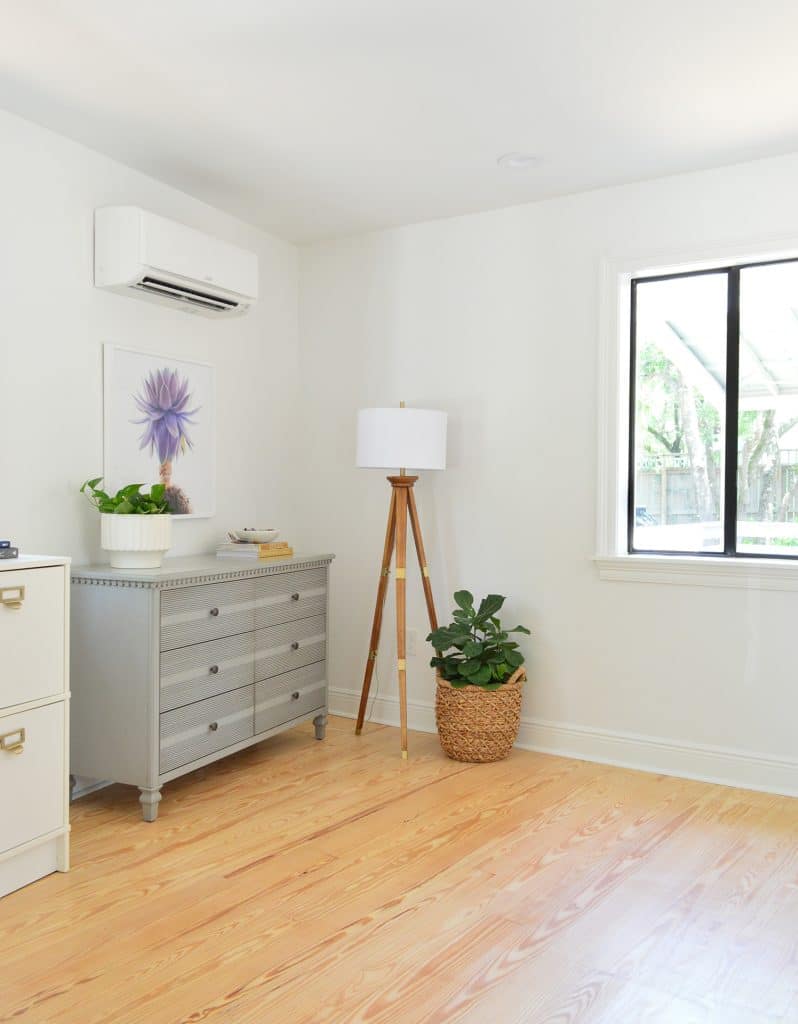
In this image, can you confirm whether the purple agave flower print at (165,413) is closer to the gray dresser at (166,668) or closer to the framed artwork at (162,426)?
the framed artwork at (162,426)

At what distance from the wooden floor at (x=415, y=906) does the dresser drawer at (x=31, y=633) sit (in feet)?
1.84

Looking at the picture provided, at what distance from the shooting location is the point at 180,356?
12.1 feet

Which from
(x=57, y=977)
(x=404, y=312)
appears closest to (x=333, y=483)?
(x=404, y=312)

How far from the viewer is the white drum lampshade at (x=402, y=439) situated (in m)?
3.67

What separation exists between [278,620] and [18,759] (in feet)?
4.43

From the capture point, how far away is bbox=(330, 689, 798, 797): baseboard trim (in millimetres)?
3312

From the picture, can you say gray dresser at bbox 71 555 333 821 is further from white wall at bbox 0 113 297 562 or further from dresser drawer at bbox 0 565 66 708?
dresser drawer at bbox 0 565 66 708

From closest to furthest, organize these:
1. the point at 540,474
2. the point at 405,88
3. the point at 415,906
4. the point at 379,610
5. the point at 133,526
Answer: the point at 415,906 → the point at 405,88 → the point at 133,526 → the point at 540,474 → the point at 379,610

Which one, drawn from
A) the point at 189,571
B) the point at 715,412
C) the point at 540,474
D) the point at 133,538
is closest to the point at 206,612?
the point at 189,571

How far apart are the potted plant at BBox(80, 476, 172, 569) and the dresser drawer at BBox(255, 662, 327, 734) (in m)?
0.73

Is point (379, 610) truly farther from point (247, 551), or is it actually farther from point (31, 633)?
point (31, 633)

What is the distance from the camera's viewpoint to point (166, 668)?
2996 mm

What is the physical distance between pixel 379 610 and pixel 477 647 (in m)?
0.53

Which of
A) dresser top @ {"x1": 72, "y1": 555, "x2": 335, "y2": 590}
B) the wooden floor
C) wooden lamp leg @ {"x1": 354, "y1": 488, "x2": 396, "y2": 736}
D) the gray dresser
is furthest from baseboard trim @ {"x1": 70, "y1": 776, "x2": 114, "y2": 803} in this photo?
wooden lamp leg @ {"x1": 354, "y1": 488, "x2": 396, "y2": 736}
